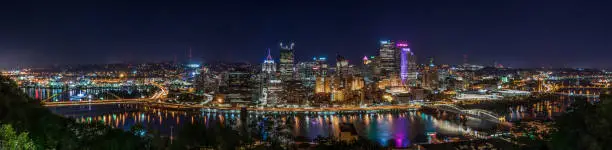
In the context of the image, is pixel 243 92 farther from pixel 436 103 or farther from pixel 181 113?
pixel 436 103

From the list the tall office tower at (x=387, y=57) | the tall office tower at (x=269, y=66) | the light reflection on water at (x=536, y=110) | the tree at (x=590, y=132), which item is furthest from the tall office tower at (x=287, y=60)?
the tree at (x=590, y=132)

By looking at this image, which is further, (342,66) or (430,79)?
(430,79)

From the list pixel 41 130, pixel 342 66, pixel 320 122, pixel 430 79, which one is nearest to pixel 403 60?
pixel 430 79

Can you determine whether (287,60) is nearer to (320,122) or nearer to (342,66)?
(342,66)

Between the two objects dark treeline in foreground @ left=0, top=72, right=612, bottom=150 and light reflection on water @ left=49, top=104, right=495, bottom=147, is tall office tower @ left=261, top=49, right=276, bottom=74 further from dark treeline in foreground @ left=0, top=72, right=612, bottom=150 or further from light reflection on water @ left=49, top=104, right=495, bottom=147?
dark treeline in foreground @ left=0, top=72, right=612, bottom=150

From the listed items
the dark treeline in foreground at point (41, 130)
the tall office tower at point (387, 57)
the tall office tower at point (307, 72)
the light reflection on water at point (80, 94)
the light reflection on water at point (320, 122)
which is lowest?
the light reflection on water at point (320, 122)

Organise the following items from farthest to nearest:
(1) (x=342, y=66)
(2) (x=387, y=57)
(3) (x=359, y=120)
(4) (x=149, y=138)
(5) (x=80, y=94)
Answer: (2) (x=387, y=57) → (1) (x=342, y=66) → (5) (x=80, y=94) → (3) (x=359, y=120) → (4) (x=149, y=138)

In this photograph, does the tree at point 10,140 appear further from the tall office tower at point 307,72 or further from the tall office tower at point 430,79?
the tall office tower at point 430,79
